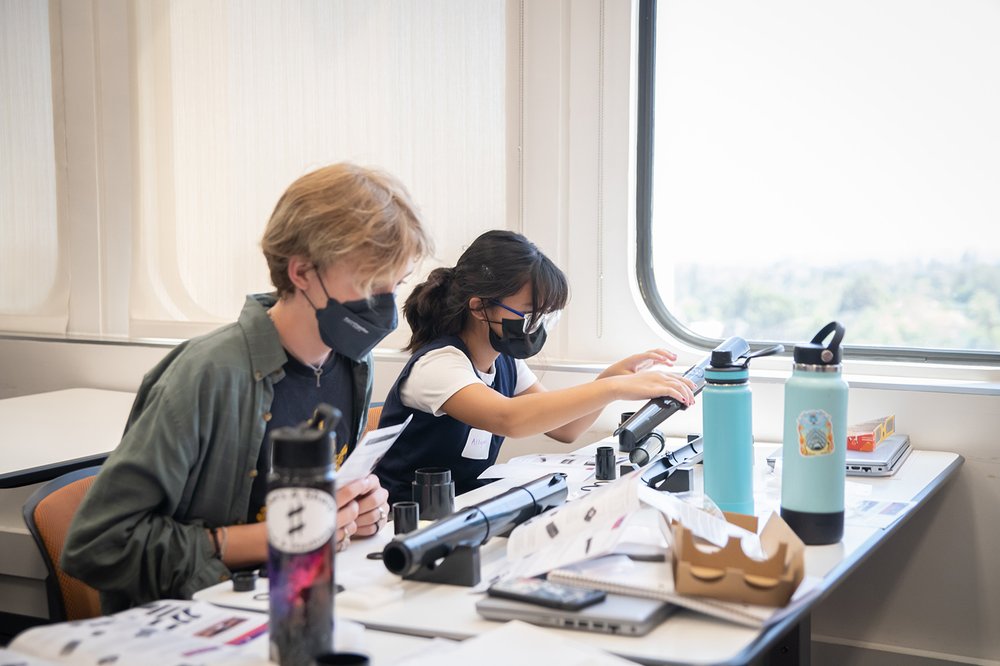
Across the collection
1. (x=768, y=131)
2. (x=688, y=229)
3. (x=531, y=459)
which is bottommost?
(x=531, y=459)

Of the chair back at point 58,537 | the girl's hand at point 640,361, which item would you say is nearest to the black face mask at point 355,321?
the chair back at point 58,537

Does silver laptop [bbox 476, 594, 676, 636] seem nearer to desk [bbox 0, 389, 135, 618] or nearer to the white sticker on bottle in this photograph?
the white sticker on bottle

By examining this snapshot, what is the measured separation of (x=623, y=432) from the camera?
1.88 m

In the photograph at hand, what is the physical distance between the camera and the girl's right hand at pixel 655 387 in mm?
1930

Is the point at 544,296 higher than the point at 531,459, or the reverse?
the point at 544,296

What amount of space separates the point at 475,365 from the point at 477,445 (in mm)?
190

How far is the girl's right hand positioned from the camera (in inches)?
76.0

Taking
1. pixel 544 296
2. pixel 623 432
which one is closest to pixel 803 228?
pixel 544 296

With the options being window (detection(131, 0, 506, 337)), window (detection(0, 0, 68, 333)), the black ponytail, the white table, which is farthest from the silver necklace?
window (detection(0, 0, 68, 333))

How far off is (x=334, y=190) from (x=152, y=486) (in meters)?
0.54

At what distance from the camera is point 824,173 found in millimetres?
2838

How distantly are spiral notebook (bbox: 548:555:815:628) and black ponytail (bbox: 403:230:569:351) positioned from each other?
98 cm

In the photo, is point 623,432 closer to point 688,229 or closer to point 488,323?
point 488,323

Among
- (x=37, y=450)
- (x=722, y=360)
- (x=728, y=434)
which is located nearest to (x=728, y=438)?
(x=728, y=434)
